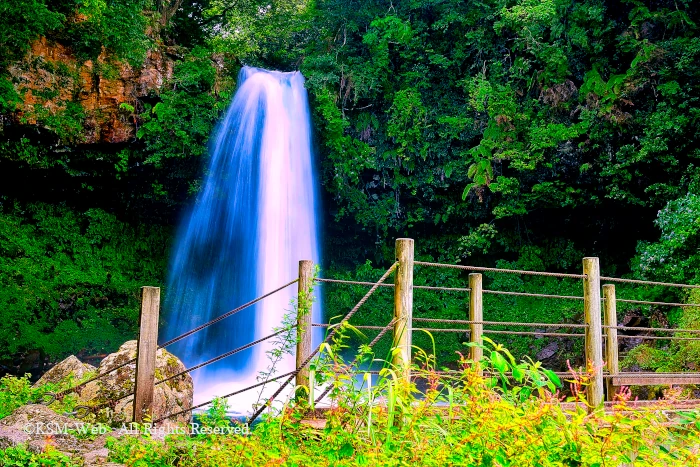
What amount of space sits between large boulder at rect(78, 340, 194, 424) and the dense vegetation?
6742 mm

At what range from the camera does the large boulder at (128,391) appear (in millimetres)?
5176

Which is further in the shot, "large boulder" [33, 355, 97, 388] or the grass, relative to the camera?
"large boulder" [33, 355, 97, 388]

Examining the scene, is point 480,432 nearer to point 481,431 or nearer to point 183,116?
point 481,431

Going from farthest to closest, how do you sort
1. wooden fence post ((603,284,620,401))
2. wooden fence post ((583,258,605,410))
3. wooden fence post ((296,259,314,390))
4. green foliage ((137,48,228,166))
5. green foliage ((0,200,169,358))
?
green foliage ((137,48,228,166)), green foliage ((0,200,169,358)), wooden fence post ((603,284,620,401)), wooden fence post ((583,258,605,410)), wooden fence post ((296,259,314,390))

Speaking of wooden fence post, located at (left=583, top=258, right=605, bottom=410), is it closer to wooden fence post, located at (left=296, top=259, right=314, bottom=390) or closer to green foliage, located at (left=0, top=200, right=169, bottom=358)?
wooden fence post, located at (left=296, top=259, right=314, bottom=390)

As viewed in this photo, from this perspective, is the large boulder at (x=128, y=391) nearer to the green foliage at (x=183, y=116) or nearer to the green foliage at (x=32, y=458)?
the green foliage at (x=32, y=458)

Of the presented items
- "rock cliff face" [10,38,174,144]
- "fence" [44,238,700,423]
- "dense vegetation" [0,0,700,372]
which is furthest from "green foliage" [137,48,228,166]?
"fence" [44,238,700,423]

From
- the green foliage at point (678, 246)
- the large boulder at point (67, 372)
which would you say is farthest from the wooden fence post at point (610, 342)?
the green foliage at point (678, 246)

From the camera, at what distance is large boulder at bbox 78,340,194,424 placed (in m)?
5.18

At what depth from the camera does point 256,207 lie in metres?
13.2

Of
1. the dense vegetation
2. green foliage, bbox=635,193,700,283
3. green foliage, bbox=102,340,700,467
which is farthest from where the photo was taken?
the dense vegetation

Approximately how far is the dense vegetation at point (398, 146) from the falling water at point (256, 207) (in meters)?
0.48

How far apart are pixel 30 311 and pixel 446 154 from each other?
8.93 m

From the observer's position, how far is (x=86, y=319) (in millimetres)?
12547
